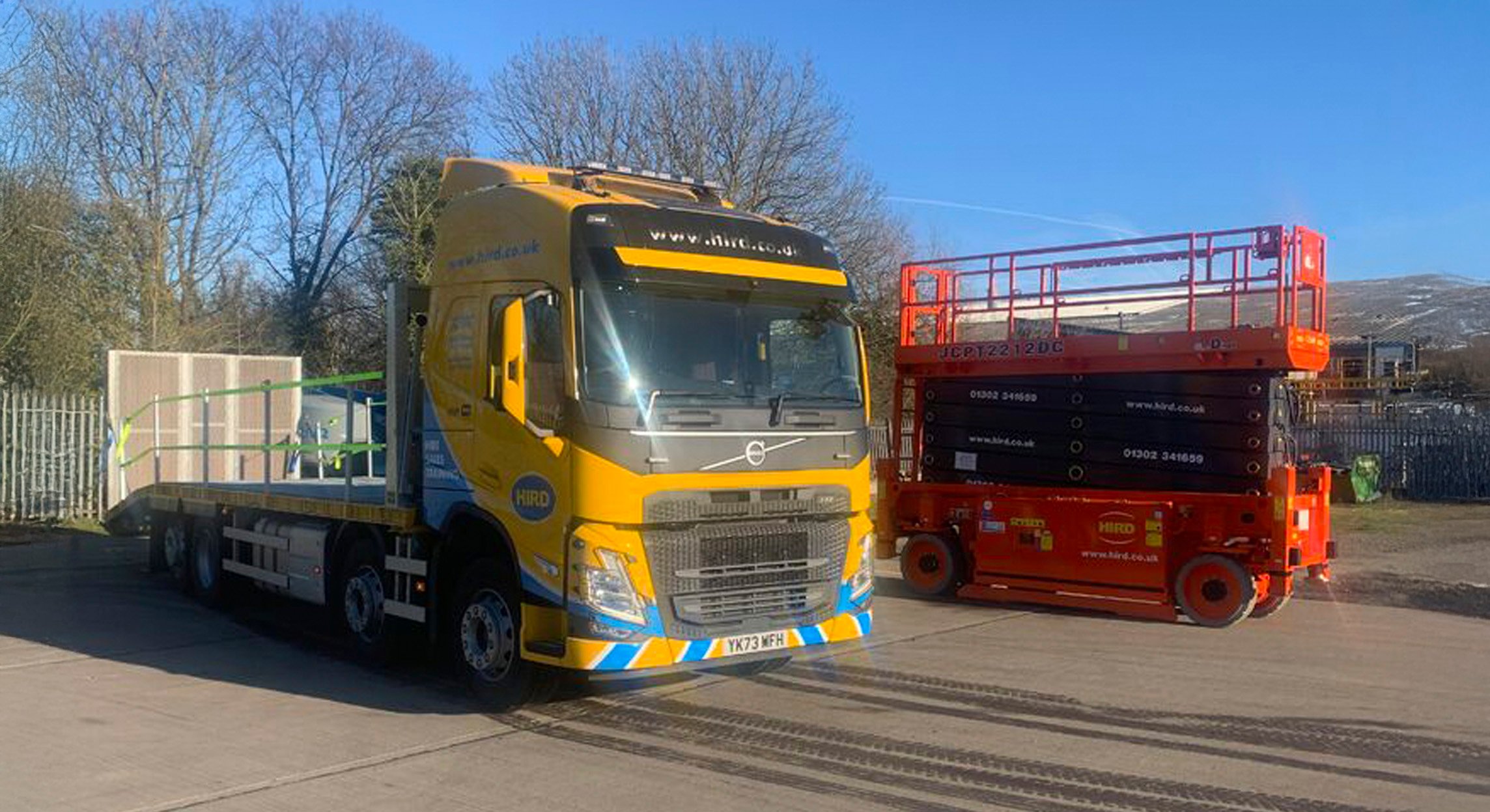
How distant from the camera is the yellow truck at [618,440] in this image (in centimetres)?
704

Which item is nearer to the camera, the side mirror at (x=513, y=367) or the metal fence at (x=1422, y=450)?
the side mirror at (x=513, y=367)

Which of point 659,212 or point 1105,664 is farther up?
point 659,212

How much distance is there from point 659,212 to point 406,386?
98.8 inches

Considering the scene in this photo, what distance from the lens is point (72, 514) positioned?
60.1 feet

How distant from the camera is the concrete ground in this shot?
6051 mm

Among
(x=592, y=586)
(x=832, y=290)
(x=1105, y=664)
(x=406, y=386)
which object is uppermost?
(x=832, y=290)

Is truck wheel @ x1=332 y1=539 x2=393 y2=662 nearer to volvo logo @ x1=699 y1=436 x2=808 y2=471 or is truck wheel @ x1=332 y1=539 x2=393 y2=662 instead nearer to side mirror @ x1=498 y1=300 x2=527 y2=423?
side mirror @ x1=498 y1=300 x2=527 y2=423

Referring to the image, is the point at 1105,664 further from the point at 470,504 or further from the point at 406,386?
the point at 406,386

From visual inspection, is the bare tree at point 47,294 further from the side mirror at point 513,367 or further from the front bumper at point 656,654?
the front bumper at point 656,654

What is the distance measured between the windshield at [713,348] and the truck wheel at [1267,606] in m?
6.30

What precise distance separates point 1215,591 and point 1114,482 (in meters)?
1.45

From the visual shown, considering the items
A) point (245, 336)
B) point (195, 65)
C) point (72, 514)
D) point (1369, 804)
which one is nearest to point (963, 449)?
point (1369, 804)

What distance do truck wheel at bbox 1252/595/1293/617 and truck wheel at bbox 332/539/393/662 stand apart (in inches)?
339


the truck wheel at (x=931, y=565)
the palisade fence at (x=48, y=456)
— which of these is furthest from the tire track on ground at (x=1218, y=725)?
the palisade fence at (x=48, y=456)
